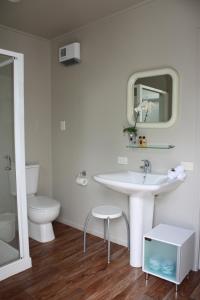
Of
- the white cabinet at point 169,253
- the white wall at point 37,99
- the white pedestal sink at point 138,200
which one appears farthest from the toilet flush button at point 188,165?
the white wall at point 37,99

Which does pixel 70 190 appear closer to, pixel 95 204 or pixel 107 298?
pixel 95 204

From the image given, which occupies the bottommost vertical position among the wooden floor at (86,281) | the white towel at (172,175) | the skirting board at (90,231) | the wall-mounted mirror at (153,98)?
the wooden floor at (86,281)

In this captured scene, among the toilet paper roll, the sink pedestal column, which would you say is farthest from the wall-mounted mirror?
the toilet paper roll

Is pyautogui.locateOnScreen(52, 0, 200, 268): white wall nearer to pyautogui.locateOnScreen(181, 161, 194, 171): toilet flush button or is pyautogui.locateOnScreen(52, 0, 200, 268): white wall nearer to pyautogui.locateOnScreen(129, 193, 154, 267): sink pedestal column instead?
pyautogui.locateOnScreen(181, 161, 194, 171): toilet flush button

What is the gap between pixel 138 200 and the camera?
2389 mm

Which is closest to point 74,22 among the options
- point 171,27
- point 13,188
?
point 171,27

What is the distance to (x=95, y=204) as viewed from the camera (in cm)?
321

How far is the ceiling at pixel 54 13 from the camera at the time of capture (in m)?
2.61

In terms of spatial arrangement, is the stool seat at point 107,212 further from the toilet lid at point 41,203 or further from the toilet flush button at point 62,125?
the toilet flush button at point 62,125

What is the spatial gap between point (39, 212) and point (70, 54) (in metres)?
1.95

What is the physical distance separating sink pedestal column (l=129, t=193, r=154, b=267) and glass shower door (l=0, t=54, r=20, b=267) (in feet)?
3.60

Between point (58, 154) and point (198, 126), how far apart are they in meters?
1.99

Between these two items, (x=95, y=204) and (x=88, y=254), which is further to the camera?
(x=95, y=204)

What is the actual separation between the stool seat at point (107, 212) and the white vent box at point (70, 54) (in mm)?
1838
